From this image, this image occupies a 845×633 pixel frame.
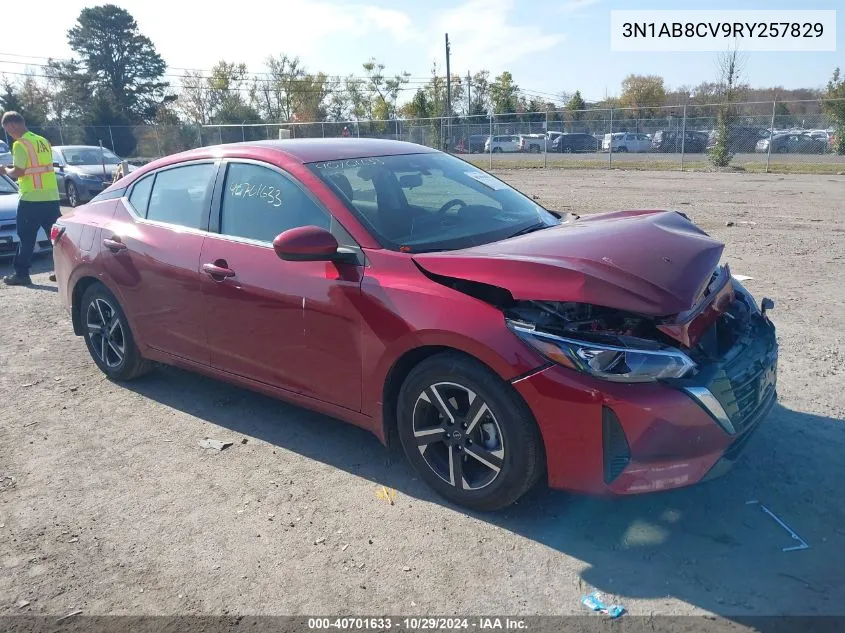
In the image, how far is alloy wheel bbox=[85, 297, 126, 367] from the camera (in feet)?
16.9

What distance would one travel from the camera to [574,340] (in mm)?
2947

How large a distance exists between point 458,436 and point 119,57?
68050 mm

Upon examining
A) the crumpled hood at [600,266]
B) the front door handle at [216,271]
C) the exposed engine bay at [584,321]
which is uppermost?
the crumpled hood at [600,266]

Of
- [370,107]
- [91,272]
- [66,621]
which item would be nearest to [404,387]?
[66,621]

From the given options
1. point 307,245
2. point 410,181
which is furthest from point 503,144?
point 307,245

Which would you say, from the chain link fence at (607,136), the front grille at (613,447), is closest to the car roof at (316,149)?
the front grille at (613,447)

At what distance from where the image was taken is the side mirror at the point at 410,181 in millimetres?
4273

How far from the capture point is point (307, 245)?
137 inches

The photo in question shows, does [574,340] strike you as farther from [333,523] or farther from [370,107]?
[370,107]

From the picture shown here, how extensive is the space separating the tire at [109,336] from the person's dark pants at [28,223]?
4.12m

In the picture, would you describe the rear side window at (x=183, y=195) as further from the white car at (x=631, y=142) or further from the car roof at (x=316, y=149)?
the white car at (x=631, y=142)

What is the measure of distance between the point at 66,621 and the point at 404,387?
1.71 meters

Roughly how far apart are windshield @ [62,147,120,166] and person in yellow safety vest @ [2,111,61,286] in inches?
409

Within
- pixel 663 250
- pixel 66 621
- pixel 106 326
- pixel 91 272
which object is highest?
pixel 663 250
